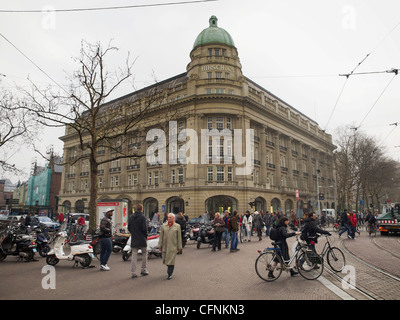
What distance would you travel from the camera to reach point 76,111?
1714 cm

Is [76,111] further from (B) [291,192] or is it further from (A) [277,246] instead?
(B) [291,192]

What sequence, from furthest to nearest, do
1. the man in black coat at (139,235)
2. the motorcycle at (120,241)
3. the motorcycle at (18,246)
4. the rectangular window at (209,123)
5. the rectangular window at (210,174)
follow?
the rectangular window at (209,123) → the rectangular window at (210,174) → the motorcycle at (120,241) → the motorcycle at (18,246) → the man in black coat at (139,235)

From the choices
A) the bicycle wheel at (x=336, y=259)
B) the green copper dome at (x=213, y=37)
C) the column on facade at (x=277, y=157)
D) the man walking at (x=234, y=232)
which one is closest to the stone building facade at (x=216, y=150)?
the green copper dome at (x=213, y=37)

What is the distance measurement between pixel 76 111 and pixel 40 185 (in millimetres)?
71184

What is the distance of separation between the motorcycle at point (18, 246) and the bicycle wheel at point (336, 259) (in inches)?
411

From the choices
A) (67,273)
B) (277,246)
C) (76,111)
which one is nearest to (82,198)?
(76,111)

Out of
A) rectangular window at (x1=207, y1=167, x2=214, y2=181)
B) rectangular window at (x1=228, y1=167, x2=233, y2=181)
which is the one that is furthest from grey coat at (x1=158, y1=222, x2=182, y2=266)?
rectangular window at (x1=228, y1=167, x2=233, y2=181)

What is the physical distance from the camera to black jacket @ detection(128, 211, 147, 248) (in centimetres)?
827

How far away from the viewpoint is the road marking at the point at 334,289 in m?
5.86

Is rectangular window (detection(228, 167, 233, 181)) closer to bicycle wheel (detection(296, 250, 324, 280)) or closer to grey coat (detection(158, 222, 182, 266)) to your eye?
bicycle wheel (detection(296, 250, 324, 280))

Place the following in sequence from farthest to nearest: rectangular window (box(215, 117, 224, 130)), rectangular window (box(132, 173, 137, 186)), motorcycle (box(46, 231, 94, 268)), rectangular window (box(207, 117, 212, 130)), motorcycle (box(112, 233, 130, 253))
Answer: rectangular window (box(132, 173, 137, 186))
rectangular window (box(215, 117, 224, 130))
rectangular window (box(207, 117, 212, 130))
motorcycle (box(112, 233, 130, 253))
motorcycle (box(46, 231, 94, 268))

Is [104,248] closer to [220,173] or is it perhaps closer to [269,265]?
[269,265]

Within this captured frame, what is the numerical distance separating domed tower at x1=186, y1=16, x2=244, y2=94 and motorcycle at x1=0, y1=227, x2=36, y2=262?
3056 cm

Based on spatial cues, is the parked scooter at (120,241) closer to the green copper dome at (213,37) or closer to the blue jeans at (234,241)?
the blue jeans at (234,241)
